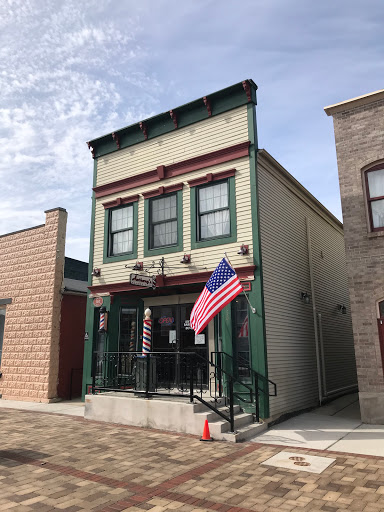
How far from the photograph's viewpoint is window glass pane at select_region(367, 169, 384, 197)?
11.1 m

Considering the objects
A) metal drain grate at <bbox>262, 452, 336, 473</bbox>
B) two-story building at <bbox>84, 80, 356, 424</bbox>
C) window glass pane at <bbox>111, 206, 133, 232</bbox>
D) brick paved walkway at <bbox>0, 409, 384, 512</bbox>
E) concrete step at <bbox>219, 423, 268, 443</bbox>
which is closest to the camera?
brick paved walkway at <bbox>0, 409, 384, 512</bbox>

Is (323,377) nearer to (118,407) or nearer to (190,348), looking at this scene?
(190,348)

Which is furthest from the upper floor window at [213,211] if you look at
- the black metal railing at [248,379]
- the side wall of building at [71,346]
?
the side wall of building at [71,346]

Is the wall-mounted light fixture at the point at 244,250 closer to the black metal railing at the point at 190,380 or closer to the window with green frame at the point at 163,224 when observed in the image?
the window with green frame at the point at 163,224

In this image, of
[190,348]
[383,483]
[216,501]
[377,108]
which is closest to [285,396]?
[190,348]

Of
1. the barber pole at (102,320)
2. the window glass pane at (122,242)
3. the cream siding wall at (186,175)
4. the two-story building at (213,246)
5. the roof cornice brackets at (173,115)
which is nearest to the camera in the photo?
the two-story building at (213,246)

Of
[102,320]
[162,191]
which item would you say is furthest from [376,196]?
[102,320]

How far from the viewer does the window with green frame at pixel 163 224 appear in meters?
12.8

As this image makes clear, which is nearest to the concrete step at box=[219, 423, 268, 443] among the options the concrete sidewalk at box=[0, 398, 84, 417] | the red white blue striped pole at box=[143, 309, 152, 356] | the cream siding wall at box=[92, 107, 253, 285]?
the red white blue striped pole at box=[143, 309, 152, 356]

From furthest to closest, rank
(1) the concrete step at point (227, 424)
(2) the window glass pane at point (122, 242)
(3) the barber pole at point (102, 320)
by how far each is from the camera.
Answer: (2) the window glass pane at point (122, 242), (3) the barber pole at point (102, 320), (1) the concrete step at point (227, 424)

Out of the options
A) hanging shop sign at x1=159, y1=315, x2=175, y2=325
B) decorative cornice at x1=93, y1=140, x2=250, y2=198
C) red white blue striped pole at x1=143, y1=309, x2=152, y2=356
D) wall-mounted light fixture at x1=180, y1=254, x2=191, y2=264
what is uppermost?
decorative cornice at x1=93, y1=140, x2=250, y2=198

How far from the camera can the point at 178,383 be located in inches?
480

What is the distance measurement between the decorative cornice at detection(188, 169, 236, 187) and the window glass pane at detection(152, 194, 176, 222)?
913 millimetres

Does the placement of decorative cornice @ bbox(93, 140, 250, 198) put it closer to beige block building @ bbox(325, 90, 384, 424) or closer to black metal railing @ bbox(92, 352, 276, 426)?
beige block building @ bbox(325, 90, 384, 424)
